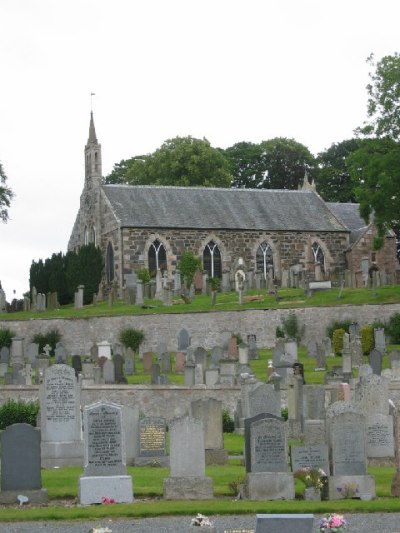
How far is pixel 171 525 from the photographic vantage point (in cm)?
1681

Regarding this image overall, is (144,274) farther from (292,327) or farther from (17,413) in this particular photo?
(17,413)

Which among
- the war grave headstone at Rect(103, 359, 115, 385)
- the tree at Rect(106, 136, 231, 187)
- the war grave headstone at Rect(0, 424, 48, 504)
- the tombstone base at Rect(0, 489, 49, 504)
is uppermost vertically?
the tree at Rect(106, 136, 231, 187)

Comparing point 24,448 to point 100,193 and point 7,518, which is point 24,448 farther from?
point 100,193

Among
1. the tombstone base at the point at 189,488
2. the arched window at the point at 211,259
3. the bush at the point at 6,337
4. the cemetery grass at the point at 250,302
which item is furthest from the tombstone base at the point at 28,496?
the arched window at the point at 211,259

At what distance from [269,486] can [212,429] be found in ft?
14.0

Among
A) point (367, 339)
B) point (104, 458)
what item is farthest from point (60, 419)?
point (367, 339)

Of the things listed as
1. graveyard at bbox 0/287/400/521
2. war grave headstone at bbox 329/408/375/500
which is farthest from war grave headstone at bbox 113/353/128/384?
war grave headstone at bbox 329/408/375/500

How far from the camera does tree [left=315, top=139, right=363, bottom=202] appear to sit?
81625mm

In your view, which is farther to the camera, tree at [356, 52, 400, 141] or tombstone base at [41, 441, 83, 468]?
tree at [356, 52, 400, 141]

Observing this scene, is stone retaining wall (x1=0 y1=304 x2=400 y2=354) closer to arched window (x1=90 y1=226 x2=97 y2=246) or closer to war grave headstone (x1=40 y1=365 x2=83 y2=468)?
arched window (x1=90 y1=226 x2=97 y2=246)

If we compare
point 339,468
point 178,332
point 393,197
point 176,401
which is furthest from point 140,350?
point 339,468

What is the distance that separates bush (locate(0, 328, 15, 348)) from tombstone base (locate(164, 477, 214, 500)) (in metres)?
30.0

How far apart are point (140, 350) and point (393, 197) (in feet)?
39.2

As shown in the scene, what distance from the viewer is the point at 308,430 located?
22797 millimetres
